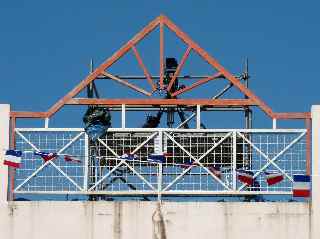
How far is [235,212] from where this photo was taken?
49.5 m

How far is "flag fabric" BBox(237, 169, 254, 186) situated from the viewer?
50.2m

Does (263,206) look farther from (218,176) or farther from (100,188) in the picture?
(100,188)

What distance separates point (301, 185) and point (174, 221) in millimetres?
4120

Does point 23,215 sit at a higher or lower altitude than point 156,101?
lower

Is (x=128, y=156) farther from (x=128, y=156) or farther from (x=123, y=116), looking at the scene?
(x=123, y=116)

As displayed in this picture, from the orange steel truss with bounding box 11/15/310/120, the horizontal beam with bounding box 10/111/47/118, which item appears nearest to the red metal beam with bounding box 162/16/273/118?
the orange steel truss with bounding box 11/15/310/120

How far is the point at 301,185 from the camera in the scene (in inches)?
1965

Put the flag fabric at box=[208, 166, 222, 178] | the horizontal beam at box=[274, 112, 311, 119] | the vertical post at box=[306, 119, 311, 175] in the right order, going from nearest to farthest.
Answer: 1. the vertical post at box=[306, 119, 311, 175]
2. the flag fabric at box=[208, 166, 222, 178]
3. the horizontal beam at box=[274, 112, 311, 119]

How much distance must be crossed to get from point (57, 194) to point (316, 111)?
28.1ft

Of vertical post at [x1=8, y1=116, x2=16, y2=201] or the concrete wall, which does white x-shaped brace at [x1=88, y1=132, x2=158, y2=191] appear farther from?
vertical post at [x1=8, y1=116, x2=16, y2=201]

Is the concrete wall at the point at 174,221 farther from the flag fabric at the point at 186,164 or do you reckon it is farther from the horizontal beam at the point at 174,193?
the flag fabric at the point at 186,164

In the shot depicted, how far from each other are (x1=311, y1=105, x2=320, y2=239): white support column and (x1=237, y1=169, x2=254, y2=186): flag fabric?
194cm

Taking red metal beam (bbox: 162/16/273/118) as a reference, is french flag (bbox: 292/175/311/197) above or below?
below

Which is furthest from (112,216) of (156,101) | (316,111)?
(316,111)
